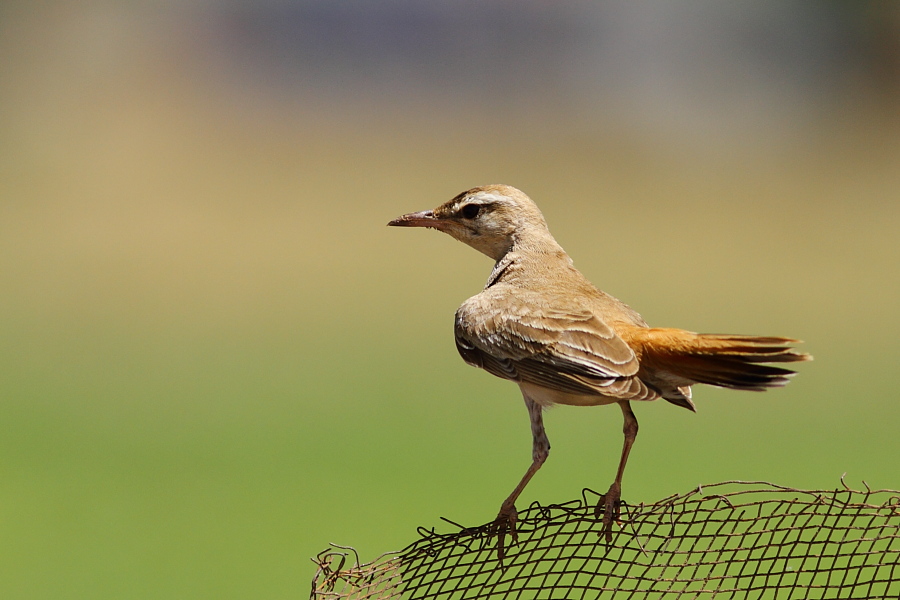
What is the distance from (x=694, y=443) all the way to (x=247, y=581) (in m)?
9.83

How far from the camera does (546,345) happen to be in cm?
580

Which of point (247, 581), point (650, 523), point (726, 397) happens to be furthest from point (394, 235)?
point (650, 523)

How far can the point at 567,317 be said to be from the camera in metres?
5.93

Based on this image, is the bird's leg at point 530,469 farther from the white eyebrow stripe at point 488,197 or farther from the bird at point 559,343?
the white eyebrow stripe at point 488,197

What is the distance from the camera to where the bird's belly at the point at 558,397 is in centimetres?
566

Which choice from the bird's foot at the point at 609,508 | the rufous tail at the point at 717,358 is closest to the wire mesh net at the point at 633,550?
the bird's foot at the point at 609,508

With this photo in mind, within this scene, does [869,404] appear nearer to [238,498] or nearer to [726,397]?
[726,397]

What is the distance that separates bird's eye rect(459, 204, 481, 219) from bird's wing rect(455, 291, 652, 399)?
0.86 metres

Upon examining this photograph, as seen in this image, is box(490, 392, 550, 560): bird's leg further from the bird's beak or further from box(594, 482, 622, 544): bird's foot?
the bird's beak

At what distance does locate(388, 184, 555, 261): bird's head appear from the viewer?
722 centimetres

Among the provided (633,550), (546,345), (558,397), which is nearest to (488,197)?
(546,345)

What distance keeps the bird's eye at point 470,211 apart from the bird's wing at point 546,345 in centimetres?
86

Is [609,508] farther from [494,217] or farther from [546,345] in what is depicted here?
[494,217]

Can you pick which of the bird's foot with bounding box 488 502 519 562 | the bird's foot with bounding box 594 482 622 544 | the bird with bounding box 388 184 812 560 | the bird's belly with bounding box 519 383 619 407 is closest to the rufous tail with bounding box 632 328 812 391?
the bird with bounding box 388 184 812 560
